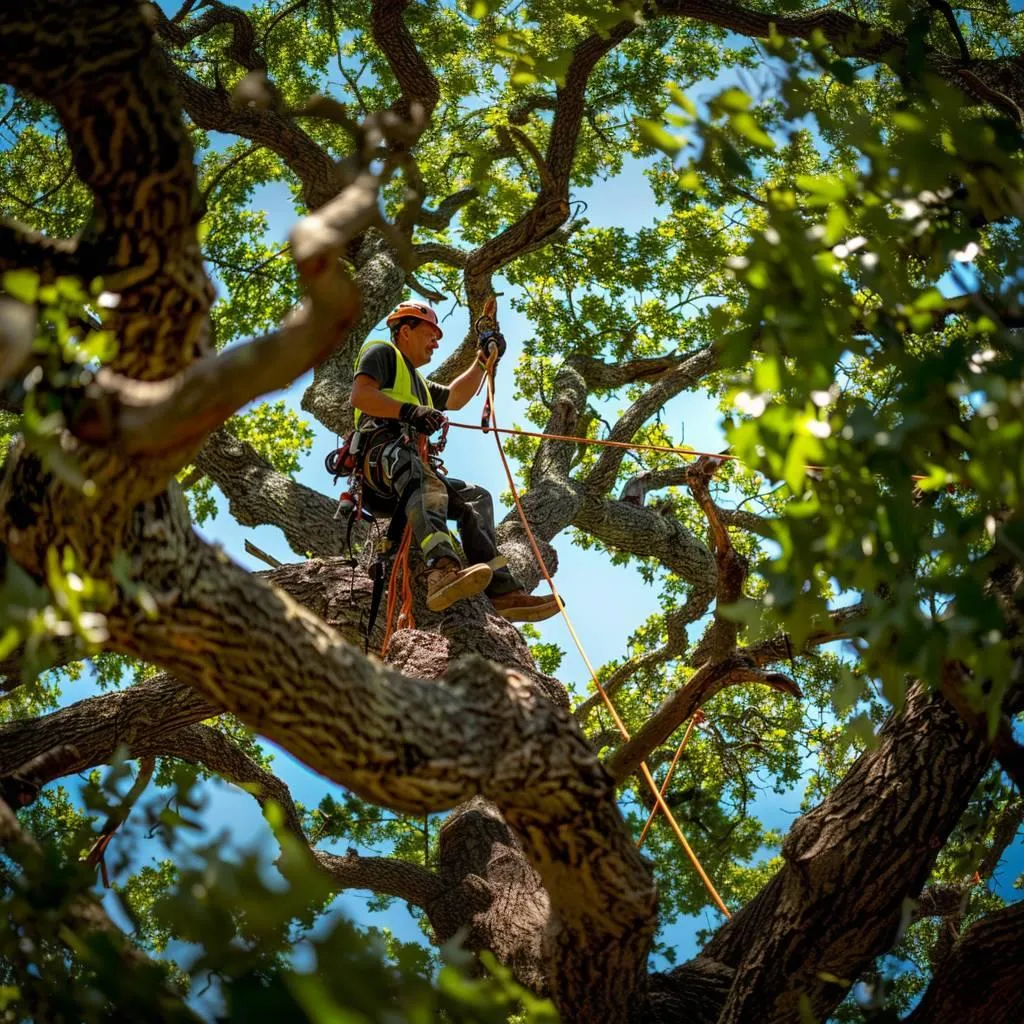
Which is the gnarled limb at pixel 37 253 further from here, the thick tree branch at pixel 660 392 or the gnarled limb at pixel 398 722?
the thick tree branch at pixel 660 392

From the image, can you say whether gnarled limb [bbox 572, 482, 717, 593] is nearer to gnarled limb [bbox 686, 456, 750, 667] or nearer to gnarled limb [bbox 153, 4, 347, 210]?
gnarled limb [bbox 153, 4, 347, 210]

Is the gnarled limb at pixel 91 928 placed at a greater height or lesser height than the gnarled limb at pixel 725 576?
lesser

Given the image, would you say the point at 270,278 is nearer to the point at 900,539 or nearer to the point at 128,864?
the point at 128,864

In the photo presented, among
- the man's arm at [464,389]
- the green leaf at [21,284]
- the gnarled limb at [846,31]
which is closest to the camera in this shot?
the green leaf at [21,284]

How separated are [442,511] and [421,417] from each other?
43 cm

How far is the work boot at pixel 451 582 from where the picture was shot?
A: 451 centimetres

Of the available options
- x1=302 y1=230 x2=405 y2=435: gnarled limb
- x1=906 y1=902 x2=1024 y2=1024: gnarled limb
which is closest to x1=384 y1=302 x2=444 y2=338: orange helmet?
x1=302 y1=230 x2=405 y2=435: gnarled limb

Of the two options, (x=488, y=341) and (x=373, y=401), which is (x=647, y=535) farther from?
(x=373, y=401)

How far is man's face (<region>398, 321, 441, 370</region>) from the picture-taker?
5605mm

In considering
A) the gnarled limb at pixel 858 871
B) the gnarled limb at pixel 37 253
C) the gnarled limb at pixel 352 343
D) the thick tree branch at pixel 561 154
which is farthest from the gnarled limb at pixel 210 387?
the thick tree branch at pixel 561 154

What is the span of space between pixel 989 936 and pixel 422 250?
7074mm

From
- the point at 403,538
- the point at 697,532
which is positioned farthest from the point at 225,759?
the point at 697,532

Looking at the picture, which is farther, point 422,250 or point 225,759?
point 422,250

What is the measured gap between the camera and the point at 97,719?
15.0ft
